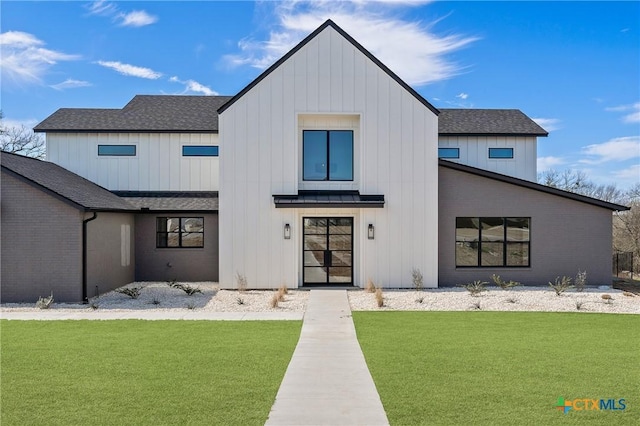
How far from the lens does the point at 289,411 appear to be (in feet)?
18.3

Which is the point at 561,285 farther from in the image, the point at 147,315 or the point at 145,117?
the point at 145,117

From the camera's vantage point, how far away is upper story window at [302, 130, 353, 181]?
664 inches

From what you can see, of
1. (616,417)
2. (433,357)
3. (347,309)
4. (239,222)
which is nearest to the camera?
(616,417)

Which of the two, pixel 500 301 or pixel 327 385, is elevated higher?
pixel 327 385

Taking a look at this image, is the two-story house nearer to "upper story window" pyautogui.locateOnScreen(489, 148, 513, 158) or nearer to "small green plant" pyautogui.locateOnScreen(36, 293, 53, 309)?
"small green plant" pyautogui.locateOnScreen(36, 293, 53, 309)

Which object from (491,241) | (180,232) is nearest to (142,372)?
(180,232)

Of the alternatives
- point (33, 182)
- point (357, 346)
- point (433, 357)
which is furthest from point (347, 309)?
point (33, 182)

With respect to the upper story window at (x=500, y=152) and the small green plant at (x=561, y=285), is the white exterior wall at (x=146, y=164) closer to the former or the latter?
the upper story window at (x=500, y=152)

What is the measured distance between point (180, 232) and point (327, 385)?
13.8 metres

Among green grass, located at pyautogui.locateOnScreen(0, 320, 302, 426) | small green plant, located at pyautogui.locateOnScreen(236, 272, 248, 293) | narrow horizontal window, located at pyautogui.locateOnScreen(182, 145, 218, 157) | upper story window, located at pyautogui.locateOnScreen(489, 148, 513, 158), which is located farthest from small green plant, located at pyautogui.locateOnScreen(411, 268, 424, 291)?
narrow horizontal window, located at pyautogui.locateOnScreen(182, 145, 218, 157)

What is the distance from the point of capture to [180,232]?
1875 centimetres

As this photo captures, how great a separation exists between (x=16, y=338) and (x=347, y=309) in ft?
26.0

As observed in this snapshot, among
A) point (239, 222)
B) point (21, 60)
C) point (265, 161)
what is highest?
point (21, 60)

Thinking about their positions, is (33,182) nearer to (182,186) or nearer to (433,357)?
(182,186)
